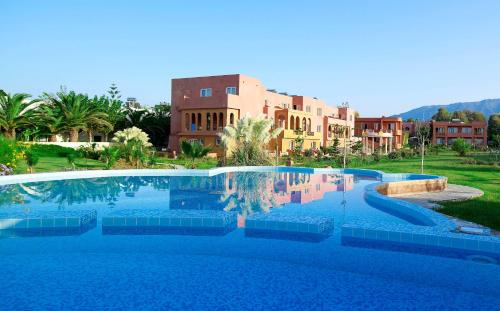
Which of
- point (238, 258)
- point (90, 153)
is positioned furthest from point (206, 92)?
point (238, 258)

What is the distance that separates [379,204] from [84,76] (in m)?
26.7

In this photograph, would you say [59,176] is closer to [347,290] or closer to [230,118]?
[347,290]

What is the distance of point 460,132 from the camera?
227 feet

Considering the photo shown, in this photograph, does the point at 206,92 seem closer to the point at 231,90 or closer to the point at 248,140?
the point at 231,90

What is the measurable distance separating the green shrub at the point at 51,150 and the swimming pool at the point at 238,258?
55.7 ft

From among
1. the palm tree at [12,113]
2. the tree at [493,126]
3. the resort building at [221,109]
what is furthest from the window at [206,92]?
the tree at [493,126]

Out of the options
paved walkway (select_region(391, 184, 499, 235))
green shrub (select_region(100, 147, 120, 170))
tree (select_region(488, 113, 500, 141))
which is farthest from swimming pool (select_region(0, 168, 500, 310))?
tree (select_region(488, 113, 500, 141))

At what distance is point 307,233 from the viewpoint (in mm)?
8508

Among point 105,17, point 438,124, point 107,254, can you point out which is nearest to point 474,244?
point 107,254

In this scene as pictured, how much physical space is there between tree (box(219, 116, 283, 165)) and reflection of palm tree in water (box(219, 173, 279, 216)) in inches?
157

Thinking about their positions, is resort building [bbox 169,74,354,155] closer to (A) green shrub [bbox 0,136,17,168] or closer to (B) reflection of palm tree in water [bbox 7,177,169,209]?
(B) reflection of palm tree in water [bbox 7,177,169,209]

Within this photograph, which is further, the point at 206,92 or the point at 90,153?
the point at 206,92

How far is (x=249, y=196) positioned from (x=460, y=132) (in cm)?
6622

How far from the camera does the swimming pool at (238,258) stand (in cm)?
533
